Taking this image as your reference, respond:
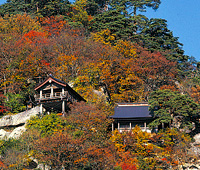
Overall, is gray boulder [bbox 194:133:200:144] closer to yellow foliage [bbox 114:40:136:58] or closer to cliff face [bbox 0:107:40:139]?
cliff face [bbox 0:107:40:139]

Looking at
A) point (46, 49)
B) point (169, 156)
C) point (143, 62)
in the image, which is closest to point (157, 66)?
point (143, 62)

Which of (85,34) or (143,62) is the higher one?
(85,34)

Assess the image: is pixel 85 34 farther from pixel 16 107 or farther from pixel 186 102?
pixel 186 102

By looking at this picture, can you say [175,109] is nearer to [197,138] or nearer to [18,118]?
[197,138]

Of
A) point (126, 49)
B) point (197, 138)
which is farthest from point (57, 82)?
point (126, 49)

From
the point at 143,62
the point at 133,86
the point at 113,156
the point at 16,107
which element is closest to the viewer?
the point at 113,156

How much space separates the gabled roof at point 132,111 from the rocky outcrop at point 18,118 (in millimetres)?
9230

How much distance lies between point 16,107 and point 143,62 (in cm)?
2041

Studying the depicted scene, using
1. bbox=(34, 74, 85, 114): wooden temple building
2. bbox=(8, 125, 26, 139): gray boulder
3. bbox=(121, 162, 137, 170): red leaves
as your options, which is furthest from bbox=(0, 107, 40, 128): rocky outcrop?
bbox=(121, 162, 137, 170): red leaves

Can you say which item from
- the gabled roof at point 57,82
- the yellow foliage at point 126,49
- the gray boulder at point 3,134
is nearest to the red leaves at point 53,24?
the yellow foliage at point 126,49

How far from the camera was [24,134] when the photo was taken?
3778 centimetres

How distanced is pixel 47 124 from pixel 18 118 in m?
5.80

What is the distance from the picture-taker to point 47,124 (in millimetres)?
38500

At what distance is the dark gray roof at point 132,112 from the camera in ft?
140
